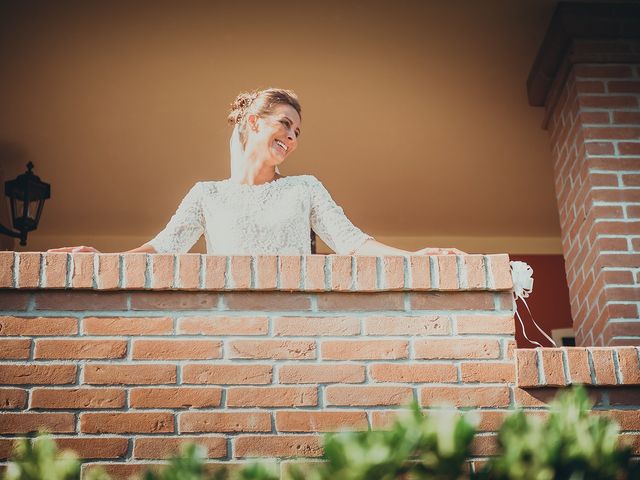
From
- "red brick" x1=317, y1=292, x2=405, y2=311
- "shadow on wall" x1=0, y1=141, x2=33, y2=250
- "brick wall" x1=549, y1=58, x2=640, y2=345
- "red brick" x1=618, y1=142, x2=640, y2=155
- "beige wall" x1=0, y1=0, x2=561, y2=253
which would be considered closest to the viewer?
"red brick" x1=317, y1=292, x2=405, y2=311

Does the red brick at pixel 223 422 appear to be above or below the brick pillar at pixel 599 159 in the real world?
below

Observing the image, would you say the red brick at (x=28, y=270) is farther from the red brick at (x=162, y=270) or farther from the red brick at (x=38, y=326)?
the red brick at (x=162, y=270)

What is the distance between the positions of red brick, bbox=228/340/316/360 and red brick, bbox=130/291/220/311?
0.16 metres

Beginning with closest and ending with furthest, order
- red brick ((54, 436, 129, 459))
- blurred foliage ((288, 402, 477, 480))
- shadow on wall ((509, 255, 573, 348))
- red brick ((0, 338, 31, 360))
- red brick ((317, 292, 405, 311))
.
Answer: blurred foliage ((288, 402, 477, 480)) < red brick ((54, 436, 129, 459)) < red brick ((0, 338, 31, 360)) < red brick ((317, 292, 405, 311)) < shadow on wall ((509, 255, 573, 348))

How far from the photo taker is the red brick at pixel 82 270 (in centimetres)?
310

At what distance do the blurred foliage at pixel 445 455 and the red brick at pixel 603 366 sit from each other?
1.14m

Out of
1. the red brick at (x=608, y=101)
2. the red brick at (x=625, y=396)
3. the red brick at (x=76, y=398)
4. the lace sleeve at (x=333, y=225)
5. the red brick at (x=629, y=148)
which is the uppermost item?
the red brick at (x=608, y=101)

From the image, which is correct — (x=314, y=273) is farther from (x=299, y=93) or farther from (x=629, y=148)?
(x=299, y=93)

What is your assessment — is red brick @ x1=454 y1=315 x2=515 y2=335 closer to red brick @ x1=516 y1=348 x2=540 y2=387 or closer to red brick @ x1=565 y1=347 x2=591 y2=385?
red brick @ x1=516 y1=348 x2=540 y2=387

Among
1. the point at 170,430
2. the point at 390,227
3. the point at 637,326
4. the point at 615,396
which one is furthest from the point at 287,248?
the point at 390,227

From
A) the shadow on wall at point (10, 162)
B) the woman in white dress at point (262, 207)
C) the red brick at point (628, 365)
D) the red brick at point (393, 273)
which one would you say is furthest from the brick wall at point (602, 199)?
the shadow on wall at point (10, 162)

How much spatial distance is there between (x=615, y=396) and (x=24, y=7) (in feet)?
12.1

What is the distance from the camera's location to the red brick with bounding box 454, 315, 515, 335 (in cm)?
315

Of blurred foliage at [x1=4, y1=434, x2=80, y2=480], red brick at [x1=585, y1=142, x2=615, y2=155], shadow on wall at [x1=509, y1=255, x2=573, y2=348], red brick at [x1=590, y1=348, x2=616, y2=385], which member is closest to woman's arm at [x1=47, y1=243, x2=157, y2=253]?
blurred foliage at [x1=4, y1=434, x2=80, y2=480]
